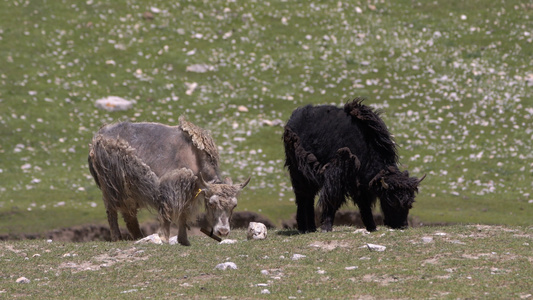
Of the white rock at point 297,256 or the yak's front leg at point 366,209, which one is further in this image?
the yak's front leg at point 366,209

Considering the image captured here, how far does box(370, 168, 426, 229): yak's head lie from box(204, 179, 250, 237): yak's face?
2811 mm

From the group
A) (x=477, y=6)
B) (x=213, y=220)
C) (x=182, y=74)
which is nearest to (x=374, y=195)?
(x=213, y=220)

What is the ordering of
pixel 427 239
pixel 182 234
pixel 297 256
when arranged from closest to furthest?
pixel 297 256, pixel 427 239, pixel 182 234

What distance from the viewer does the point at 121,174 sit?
51.9 feet

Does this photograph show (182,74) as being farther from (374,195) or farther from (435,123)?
(374,195)

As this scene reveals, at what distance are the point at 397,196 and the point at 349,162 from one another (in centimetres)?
118

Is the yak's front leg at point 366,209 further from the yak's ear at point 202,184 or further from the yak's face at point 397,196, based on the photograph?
the yak's ear at point 202,184

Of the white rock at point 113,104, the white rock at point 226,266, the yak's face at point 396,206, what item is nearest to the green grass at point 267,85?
the white rock at point 113,104

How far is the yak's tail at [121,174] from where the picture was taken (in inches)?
604

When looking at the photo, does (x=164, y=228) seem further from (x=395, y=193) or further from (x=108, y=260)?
(x=395, y=193)

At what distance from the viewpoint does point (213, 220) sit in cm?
1452

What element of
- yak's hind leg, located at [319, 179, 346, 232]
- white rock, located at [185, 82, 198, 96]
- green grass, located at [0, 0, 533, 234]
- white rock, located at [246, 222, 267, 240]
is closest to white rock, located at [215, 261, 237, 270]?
white rock, located at [246, 222, 267, 240]

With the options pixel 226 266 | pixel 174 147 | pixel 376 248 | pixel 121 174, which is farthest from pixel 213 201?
pixel 376 248

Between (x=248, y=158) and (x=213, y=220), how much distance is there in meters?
15.1
